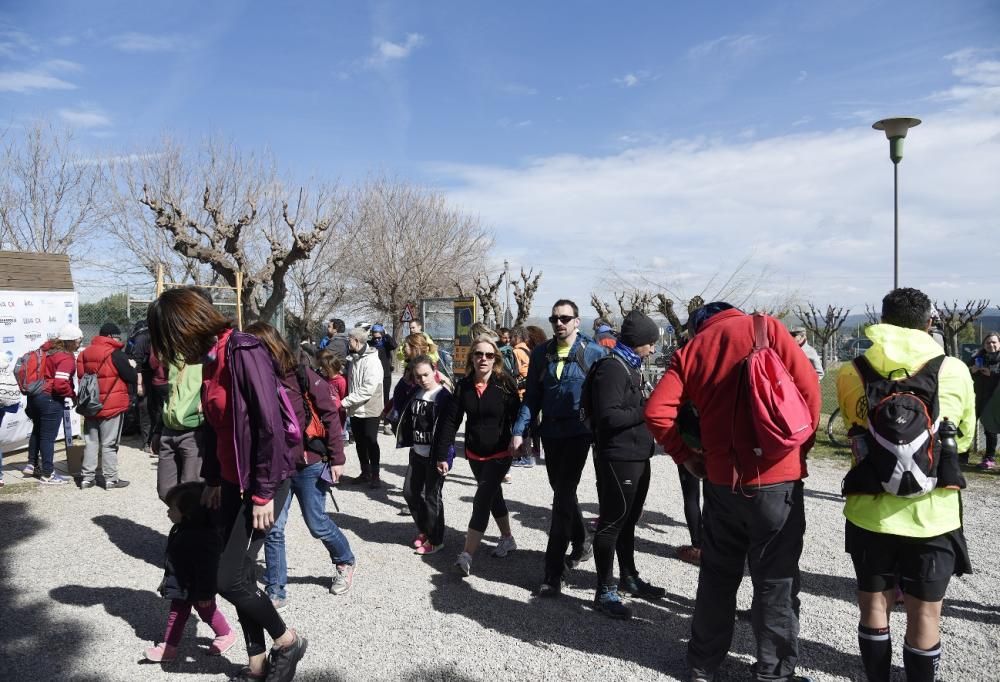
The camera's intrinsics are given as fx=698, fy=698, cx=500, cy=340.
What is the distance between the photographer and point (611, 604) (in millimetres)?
3988

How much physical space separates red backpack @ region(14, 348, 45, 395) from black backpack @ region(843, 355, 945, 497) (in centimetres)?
792

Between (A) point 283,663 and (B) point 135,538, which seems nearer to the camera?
(A) point 283,663

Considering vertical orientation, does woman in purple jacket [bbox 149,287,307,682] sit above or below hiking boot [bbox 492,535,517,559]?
above

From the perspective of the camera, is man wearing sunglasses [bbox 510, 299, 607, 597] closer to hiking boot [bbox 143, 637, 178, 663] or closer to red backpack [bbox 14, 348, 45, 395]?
hiking boot [bbox 143, 637, 178, 663]

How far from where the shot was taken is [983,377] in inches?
339

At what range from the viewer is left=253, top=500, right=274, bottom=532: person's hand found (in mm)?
2912

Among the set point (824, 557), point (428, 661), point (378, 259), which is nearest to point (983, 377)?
point (824, 557)

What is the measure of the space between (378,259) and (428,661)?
95.8 ft

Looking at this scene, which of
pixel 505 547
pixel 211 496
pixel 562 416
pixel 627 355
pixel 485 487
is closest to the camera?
pixel 211 496

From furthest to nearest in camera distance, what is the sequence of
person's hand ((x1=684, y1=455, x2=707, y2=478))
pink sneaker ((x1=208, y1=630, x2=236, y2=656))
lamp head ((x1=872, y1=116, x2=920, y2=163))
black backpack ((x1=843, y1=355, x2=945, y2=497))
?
lamp head ((x1=872, y1=116, x2=920, y2=163)), pink sneaker ((x1=208, y1=630, x2=236, y2=656)), person's hand ((x1=684, y1=455, x2=707, y2=478)), black backpack ((x1=843, y1=355, x2=945, y2=497))

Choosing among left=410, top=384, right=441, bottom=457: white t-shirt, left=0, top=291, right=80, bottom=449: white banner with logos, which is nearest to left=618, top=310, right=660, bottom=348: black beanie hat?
left=410, top=384, right=441, bottom=457: white t-shirt

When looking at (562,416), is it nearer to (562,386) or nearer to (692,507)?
(562,386)

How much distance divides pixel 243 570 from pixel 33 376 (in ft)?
20.0

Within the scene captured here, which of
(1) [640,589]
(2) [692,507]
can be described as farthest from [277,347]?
(2) [692,507]
